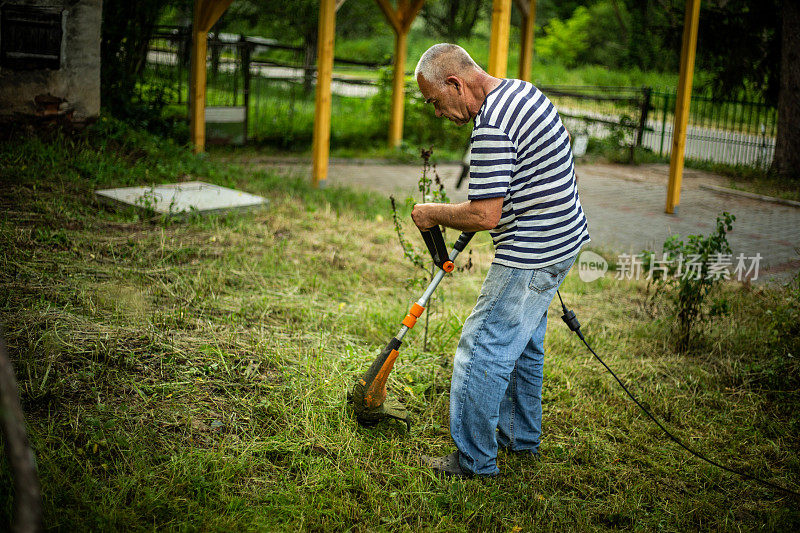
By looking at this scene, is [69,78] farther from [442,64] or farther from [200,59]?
[442,64]

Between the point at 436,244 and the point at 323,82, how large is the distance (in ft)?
19.7

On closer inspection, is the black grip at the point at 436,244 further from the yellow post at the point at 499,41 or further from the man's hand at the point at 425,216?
the yellow post at the point at 499,41

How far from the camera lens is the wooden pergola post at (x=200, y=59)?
9336mm

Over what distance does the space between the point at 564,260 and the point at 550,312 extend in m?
2.40

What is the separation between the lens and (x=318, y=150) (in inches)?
339

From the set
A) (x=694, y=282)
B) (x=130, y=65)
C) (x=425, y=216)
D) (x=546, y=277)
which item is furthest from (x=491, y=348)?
(x=130, y=65)

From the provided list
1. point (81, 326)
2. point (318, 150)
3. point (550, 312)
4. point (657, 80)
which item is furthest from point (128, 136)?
point (657, 80)

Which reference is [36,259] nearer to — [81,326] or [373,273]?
[81,326]

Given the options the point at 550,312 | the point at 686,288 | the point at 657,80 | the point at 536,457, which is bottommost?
the point at 536,457

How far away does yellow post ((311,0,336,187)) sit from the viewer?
27.3 feet

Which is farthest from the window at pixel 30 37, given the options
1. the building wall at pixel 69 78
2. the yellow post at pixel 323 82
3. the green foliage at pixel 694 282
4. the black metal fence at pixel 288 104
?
the green foliage at pixel 694 282

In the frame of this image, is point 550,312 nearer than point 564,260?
No

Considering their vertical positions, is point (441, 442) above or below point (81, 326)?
below

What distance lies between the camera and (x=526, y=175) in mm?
2697
